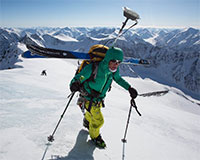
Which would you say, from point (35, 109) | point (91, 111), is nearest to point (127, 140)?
point (91, 111)

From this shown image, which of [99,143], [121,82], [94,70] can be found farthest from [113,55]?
[99,143]

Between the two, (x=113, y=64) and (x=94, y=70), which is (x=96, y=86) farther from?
(x=113, y=64)

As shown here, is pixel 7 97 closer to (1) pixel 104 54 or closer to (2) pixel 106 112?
(2) pixel 106 112

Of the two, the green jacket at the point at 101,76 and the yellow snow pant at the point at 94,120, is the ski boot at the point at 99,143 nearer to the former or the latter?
the yellow snow pant at the point at 94,120

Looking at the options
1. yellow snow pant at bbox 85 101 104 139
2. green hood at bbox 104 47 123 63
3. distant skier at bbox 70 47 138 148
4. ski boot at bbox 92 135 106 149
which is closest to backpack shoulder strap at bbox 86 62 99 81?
distant skier at bbox 70 47 138 148

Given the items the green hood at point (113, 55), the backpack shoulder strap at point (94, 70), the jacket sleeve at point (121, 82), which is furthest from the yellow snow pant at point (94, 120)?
the green hood at point (113, 55)

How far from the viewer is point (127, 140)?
3.78 m

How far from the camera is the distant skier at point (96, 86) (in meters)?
3.38

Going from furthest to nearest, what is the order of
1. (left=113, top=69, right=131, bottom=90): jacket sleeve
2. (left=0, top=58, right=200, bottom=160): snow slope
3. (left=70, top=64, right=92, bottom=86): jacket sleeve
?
(left=113, top=69, right=131, bottom=90): jacket sleeve → (left=70, top=64, right=92, bottom=86): jacket sleeve → (left=0, top=58, right=200, bottom=160): snow slope

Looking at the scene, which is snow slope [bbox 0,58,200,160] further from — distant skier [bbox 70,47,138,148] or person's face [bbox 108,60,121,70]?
person's face [bbox 108,60,121,70]

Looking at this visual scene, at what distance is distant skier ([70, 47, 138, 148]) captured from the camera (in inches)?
133

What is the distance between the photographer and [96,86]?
12.0ft

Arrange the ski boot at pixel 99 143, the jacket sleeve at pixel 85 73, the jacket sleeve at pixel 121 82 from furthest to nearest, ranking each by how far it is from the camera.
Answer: the jacket sleeve at pixel 121 82 < the jacket sleeve at pixel 85 73 < the ski boot at pixel 99 143

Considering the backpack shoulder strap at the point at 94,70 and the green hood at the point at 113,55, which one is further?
the backpack shoulder strap at the point at 94,70
